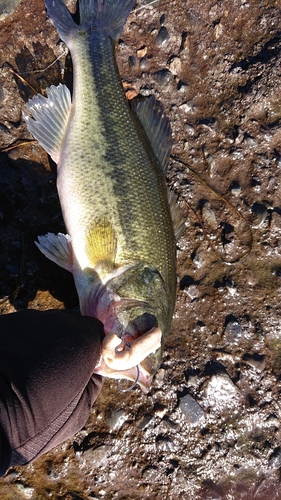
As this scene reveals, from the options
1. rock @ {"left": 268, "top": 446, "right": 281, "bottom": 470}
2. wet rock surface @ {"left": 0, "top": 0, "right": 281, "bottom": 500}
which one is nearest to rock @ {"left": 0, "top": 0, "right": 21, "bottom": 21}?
wet rock surface @ {"left": 0, "top": 0, "right": 281, "bottom": 500}

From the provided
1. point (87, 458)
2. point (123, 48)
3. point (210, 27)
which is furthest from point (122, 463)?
point (210, 27)

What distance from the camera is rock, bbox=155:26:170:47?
12.6 feet

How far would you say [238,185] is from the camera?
3779 millimetres

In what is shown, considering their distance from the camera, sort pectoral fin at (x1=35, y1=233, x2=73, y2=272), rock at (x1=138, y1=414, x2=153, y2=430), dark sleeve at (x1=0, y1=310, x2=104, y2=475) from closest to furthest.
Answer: dark sleeve at (x1=0, y1=310, x2=104, y2=475)
pectoral fin at (x1=35, y1=233, x2=73, y2=272)
rock at (x1=138, y1=414, x2=153, y2=430)

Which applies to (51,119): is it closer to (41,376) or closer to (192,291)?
(192,291)

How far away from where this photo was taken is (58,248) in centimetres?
305

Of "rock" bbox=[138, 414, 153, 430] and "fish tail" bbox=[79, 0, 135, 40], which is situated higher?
"fish tail" bbox=[79, 0, 135, 40]

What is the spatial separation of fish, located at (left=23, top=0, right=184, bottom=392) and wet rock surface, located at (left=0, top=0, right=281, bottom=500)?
1.25ft

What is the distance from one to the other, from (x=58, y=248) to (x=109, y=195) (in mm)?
602

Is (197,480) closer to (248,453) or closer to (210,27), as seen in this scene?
(248,453)

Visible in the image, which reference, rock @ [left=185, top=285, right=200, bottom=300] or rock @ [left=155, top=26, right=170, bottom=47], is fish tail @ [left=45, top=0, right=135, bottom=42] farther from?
rock @ [left=185, top=285, right=200, bottom=300]

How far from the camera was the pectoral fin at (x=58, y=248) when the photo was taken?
3037 millimetres

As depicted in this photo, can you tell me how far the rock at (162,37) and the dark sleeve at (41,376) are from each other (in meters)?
2.91

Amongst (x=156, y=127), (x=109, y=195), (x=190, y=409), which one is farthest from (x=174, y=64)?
(x=190, y=409)
